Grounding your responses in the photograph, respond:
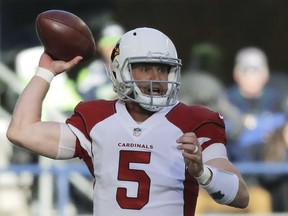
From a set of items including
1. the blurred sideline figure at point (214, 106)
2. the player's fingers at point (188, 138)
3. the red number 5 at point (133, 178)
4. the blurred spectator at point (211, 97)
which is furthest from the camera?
the blurred spectator at point (211, 97)

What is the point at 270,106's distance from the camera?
28.2 feet

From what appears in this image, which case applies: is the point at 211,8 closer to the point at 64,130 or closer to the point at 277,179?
the point at 277,179

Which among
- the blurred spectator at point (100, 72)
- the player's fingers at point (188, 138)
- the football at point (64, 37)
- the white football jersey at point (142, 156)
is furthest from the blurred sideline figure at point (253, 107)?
the player's fingers at point (188, 138)

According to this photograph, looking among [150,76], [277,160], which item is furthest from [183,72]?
[150,76]

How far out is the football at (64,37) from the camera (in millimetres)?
4090

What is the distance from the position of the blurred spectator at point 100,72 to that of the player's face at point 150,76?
4.53 metres

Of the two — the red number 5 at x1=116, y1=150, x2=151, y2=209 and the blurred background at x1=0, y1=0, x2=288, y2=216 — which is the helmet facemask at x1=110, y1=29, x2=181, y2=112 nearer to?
the red number 5 at x1=116, y1=150, x2=151, y2=209

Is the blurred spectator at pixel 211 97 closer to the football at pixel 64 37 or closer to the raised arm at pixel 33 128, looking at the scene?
the football at pixel 64 37

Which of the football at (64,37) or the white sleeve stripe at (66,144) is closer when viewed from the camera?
the white sleeve stripe at (66,144)

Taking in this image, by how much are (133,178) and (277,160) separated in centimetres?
459

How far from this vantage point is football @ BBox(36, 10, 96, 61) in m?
4.09

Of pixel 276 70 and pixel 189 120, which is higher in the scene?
pixel 276 70

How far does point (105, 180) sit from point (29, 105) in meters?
0.43

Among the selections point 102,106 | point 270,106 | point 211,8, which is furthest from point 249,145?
point 102,106
